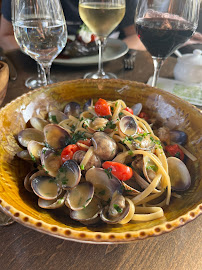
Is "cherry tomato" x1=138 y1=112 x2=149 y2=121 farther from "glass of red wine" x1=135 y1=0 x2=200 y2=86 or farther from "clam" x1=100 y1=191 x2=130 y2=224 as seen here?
"clam" x1=100 y1=191 x2=130 y2=224

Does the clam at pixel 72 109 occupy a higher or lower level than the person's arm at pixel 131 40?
higher

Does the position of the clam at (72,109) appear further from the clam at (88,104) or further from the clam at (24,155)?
the clam at (24,155)

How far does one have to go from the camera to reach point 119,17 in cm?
192

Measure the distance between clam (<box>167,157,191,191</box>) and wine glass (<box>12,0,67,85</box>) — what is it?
1.05 m

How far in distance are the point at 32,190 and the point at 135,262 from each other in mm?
473

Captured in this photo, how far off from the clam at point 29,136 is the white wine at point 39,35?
0.61 meters

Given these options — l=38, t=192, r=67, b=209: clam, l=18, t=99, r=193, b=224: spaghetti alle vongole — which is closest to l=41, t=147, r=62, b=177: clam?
l=18, t=99, r=193, b=224: spaghetti alle vongole

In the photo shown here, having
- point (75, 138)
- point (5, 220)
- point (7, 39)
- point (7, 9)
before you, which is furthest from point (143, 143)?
point (7, 9)

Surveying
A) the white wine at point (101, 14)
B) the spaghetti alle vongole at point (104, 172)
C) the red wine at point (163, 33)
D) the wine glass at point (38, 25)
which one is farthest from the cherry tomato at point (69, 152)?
the white wine at point (101, 14)

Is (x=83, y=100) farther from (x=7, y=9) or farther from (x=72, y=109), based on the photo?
(x=7, y=9)

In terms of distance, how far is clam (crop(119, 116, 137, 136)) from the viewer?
1.14 m

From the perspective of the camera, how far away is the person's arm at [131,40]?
3.89 metres

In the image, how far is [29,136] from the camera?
1.20 m

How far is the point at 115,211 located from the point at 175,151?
1.63 ft
